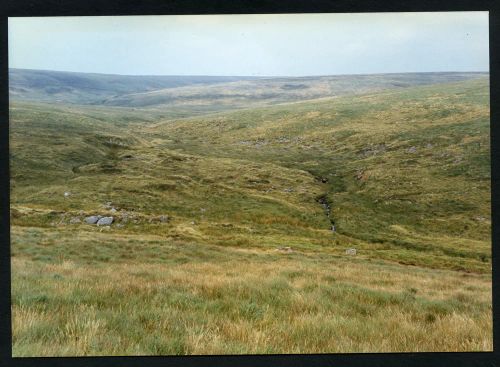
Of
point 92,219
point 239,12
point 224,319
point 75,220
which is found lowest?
point 92,219

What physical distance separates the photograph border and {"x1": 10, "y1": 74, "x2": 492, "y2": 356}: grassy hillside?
0.72ft

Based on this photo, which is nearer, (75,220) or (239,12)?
(239,12)

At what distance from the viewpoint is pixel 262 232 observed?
3828cm

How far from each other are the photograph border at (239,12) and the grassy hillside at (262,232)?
218 millimetres

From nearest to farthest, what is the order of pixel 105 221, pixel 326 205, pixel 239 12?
pixel 239 12 → pixel 105 221 → pixel 326 205

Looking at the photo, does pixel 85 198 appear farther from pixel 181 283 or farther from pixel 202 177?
pixel 181 283

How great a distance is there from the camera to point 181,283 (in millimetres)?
8469

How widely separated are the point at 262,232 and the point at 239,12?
3400cm

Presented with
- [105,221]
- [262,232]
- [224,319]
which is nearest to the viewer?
[224,319]

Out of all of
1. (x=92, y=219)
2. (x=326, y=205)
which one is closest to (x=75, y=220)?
(x=92, y=219)

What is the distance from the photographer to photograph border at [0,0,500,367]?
4.85m

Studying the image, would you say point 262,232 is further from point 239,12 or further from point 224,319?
point 239,12

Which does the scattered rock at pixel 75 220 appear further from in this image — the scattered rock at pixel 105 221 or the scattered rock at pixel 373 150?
the scattered rock at pixel 373 150

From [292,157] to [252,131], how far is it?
26444mm
